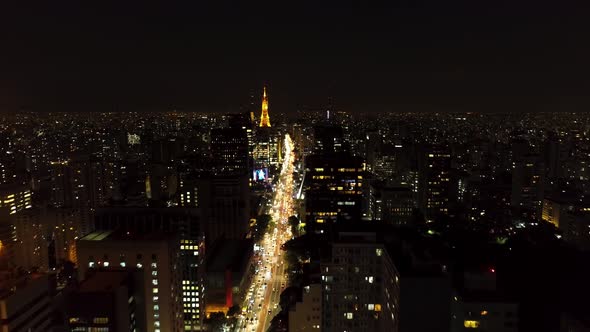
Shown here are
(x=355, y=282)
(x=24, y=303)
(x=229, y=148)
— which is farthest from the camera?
(x=229, y=148)

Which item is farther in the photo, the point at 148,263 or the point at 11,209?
the point at 11,209

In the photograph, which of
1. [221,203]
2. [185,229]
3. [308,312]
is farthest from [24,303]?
[221,203]

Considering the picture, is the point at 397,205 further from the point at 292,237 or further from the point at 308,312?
the point at 308,312

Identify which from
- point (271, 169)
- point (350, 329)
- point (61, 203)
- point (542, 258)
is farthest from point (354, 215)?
point (271, 169)

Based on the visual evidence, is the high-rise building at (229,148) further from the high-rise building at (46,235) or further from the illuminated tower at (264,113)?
the illuminated tower at (264,113)

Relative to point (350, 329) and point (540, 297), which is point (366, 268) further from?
point (540, 297)

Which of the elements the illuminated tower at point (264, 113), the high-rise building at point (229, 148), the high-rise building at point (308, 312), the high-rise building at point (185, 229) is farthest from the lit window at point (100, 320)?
the illuminated tower at point (264, 113)
